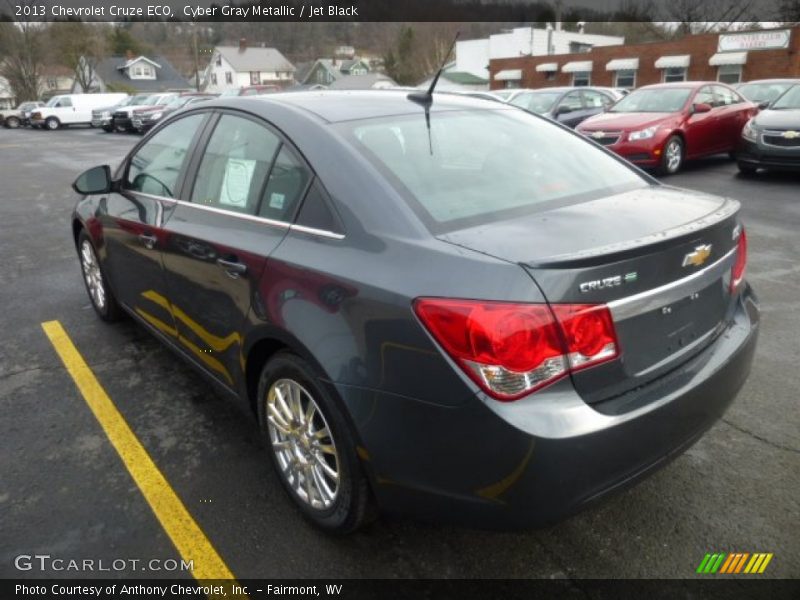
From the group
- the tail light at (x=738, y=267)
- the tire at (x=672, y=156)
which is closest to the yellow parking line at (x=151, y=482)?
the tail light at (x=738, y=267)

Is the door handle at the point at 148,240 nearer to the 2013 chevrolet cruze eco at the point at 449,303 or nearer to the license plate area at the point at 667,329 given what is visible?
the 2013 chevrolet cruze eco at the point at 449,303

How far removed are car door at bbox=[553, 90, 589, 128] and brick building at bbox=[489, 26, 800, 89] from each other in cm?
2002

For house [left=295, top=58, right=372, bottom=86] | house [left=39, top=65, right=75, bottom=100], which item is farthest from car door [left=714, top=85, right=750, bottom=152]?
house [left=39, top=65, right=75, bottom=100]

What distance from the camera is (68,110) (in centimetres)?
3594

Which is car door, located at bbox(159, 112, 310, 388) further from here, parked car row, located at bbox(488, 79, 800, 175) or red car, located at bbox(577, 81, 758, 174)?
red car, located at bbox(577, 81, 758, 174)

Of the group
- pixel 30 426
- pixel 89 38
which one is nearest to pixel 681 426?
pixel 30 426

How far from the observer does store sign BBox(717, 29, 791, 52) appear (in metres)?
28.1

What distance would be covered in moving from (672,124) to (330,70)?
223 feet

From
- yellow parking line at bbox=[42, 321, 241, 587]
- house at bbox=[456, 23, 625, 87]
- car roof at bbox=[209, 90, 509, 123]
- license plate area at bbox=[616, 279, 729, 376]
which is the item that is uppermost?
house at bbox=[456, 23, 625, 87]

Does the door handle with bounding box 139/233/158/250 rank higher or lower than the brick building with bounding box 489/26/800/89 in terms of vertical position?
lower

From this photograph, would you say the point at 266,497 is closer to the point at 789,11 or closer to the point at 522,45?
the point at 789,11

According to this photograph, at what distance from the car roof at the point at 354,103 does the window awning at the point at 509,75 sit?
42293 millimetres

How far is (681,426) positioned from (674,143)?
964 centimetres

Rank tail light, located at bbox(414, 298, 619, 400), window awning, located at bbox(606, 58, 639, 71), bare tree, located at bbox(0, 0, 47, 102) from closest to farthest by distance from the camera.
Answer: tail light, located at bbox(414, 298, 619, 400) → window awning, located at bbox(606, 58, 639, 71) → bare tree, located at bbox(0, 0, 47, 102)
